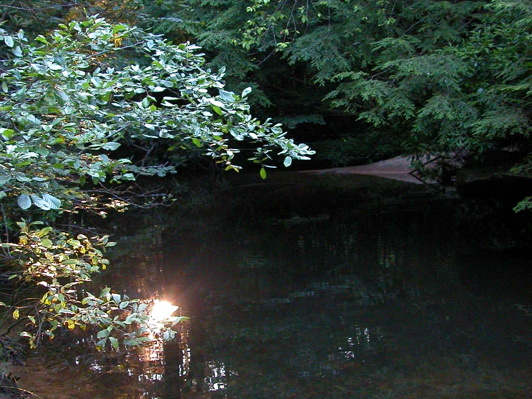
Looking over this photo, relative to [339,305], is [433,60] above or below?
above

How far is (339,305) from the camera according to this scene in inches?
239

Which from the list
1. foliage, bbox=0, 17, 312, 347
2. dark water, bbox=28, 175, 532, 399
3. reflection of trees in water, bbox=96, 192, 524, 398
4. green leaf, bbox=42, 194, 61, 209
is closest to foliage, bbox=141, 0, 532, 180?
dark water, bbox=28, 175, 532, 399

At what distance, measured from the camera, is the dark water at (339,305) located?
4426mm

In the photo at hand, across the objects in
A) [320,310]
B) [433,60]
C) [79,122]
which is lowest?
[320,310]

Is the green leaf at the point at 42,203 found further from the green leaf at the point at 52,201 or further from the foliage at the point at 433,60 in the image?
the foliage at the point at 433,60

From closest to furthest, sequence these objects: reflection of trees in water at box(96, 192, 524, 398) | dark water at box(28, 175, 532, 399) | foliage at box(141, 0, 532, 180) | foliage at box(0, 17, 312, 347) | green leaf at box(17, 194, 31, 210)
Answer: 1. green leaf at box(17, 194, 31, 210)
2. foliage at box(0, 17, 312, 347)
3. dark water at box(28, 175, 532, 399)
4. reflection of trees in water at box(96, 192, 524, 398)
5. foliage at box(141, 0, 532, 180)

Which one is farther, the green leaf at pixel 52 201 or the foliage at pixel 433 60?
the foliage at pixel 433 60

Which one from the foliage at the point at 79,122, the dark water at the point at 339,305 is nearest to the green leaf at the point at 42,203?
the foliage at the point at 79,122

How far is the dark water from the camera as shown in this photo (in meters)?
4.43

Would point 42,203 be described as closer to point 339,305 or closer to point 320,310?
point 320,310

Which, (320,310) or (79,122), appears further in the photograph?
(320,310)

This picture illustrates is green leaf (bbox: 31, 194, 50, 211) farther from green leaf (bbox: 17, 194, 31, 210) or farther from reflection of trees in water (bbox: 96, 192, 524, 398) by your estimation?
reflection of trees in water (bbox: 96, 192, 524, 398)

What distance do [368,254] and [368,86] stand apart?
2.51 meters

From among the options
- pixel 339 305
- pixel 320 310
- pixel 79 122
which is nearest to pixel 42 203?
pixel 79 122
